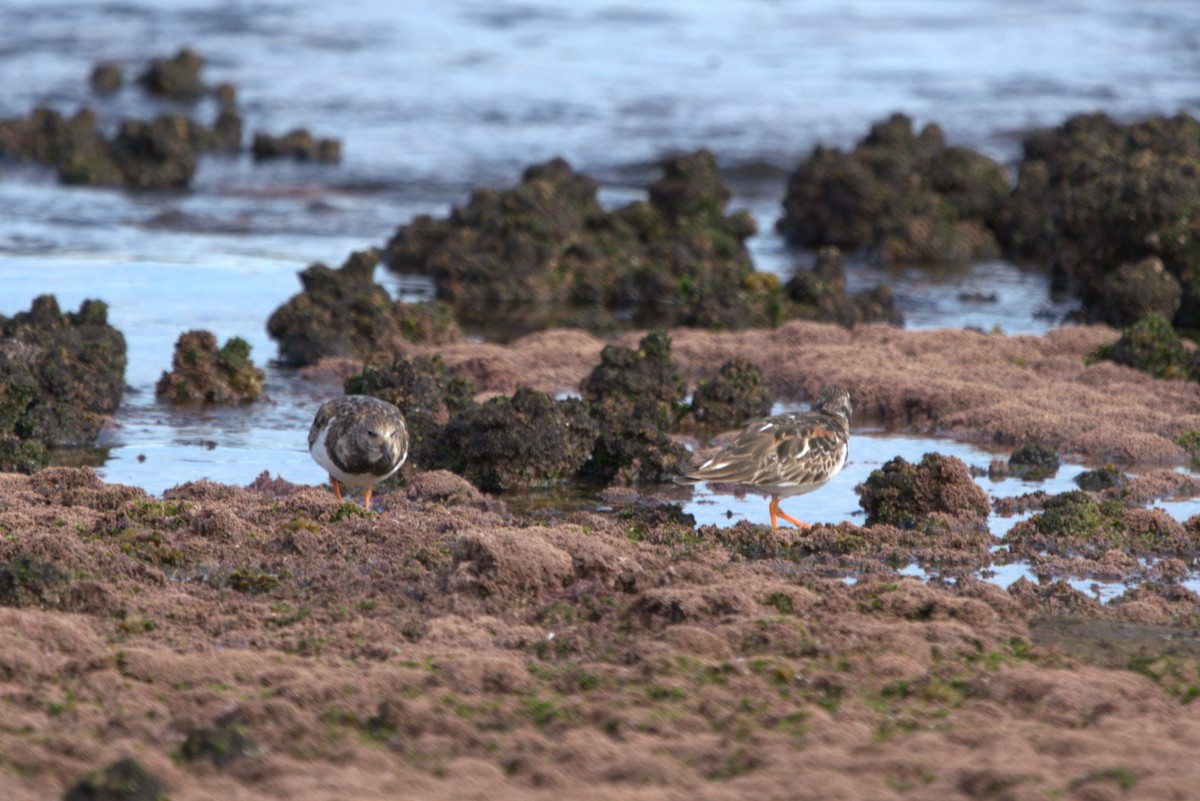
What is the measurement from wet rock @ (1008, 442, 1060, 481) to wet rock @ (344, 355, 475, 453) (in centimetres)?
354

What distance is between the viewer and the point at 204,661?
21.3 ft

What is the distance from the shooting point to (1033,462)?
1067cm

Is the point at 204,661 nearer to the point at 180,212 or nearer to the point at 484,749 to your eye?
the point at 484,749

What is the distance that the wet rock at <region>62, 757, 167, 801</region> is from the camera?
16.8 ft

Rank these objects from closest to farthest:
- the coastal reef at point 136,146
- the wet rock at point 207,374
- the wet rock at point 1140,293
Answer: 1. the wet rock at point 207,374
2. the wet rock at point 1140,293
3. the coastal reef at point 136,146

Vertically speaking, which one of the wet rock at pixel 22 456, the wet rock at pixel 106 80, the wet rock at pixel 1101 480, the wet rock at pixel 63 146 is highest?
the wet rock at pixel 106 80

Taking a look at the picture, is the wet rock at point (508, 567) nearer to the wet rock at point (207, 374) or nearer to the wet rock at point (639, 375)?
the wet rock at point (639, 375)

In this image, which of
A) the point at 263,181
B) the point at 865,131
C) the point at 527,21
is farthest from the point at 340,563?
the point at 527,21

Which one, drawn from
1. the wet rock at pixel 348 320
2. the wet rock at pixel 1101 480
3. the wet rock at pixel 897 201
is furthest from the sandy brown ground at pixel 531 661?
the wet rock at pixel 897 201

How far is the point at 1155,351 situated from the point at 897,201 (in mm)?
7821

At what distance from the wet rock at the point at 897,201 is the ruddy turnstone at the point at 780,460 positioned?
36.4 feet

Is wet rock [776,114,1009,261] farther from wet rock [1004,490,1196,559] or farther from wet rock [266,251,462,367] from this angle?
wet rock [1004,490,1196,559]

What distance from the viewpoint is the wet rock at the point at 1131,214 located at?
16.2 meters

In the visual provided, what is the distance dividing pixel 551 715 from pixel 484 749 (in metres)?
0.36
